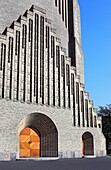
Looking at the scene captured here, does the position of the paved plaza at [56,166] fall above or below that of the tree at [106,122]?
below

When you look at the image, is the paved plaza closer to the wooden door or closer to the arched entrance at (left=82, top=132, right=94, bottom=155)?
the wooden door

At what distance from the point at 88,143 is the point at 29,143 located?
8144 millimetres

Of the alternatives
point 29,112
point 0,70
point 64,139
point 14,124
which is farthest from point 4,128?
point 64,139

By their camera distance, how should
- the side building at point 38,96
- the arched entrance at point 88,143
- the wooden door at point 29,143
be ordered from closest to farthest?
the side building at point 38,96 → the wooden door at point 29,143 → the arched entrance at point 88,143

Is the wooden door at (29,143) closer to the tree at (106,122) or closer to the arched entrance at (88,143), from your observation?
the arched entrance at (88,143)

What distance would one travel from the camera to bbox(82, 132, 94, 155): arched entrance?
3049cm

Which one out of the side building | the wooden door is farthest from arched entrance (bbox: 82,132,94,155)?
the wooden door

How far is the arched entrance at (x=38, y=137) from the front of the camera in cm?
2580

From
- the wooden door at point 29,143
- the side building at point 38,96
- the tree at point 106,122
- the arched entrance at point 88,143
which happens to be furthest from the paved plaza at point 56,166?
the tree at point 106,122

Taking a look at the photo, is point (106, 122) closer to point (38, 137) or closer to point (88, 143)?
point (88, 143)

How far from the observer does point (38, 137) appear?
27.2 meters

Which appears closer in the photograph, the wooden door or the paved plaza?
the paved plaza

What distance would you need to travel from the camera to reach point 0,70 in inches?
914

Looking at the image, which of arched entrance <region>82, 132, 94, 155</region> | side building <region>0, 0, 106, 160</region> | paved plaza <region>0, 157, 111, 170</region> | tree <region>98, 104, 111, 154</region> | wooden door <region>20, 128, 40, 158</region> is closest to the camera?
paved plaza <region>0, 157, 111, 170</region>
